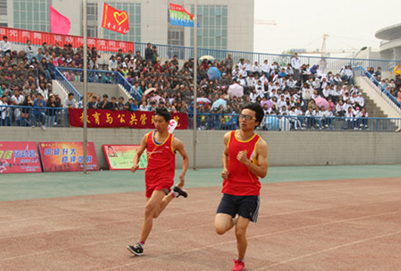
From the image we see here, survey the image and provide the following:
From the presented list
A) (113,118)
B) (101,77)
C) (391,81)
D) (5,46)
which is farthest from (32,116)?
(391,81)

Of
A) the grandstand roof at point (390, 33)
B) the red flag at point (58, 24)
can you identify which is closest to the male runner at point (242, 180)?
the red flag at point (58, 24)

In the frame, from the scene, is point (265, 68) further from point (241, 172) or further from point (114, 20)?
point (241, 172)

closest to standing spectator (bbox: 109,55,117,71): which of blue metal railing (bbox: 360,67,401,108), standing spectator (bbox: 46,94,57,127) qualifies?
standing spectator (bbox: 46,94,57,127)

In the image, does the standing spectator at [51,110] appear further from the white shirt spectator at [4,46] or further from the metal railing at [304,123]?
the metal railing at [304,123]

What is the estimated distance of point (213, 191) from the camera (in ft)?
48.1

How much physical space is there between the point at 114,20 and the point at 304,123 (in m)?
11.2

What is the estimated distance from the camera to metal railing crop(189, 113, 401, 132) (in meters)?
24.6

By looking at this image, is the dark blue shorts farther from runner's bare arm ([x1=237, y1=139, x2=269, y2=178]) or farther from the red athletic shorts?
the red athletic shorts

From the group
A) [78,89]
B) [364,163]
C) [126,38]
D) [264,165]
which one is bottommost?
[364,163]

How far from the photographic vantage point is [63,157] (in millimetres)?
20062

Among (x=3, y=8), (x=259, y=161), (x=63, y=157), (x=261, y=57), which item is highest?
(x=3, y=8)

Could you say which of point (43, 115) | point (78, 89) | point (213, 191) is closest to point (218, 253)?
point (213, 191)

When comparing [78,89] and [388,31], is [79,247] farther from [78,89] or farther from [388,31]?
[388,31]

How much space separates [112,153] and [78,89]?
511cm
